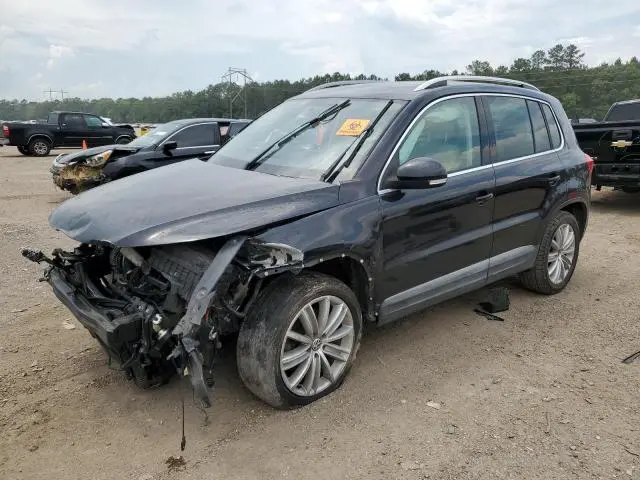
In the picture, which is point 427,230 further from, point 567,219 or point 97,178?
point 97,178

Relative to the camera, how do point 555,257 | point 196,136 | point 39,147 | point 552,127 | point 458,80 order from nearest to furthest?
1. point 458,80
2. point 552,127
3. point 555,257
4. point 196,136
5. point 39,147

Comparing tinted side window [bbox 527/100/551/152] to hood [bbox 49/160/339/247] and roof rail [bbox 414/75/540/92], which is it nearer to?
roof rail [bbox 414/75/540/92]

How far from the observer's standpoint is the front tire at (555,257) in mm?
4746

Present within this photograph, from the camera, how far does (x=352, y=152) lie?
137 inches

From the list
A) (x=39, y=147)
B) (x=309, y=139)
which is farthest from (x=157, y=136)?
(x=39, y=147)

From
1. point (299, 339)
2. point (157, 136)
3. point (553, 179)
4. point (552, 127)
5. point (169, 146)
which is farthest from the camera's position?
point (157, 136)

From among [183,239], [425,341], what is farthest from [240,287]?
[425,341]

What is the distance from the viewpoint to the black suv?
110 inches

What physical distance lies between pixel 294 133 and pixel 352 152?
2.14ft

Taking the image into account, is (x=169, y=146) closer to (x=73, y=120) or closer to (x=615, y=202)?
(x=615, y=202)

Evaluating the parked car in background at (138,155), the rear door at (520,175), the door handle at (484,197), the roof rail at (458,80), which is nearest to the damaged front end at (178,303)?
the door handle at (484,197)

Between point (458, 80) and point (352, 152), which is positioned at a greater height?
point (458, 80)

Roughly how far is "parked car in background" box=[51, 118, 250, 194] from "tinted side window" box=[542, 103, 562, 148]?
19.2 feet

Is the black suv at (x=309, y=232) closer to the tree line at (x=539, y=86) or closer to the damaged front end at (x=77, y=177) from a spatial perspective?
the damaged front end at (x=77, y=177)
